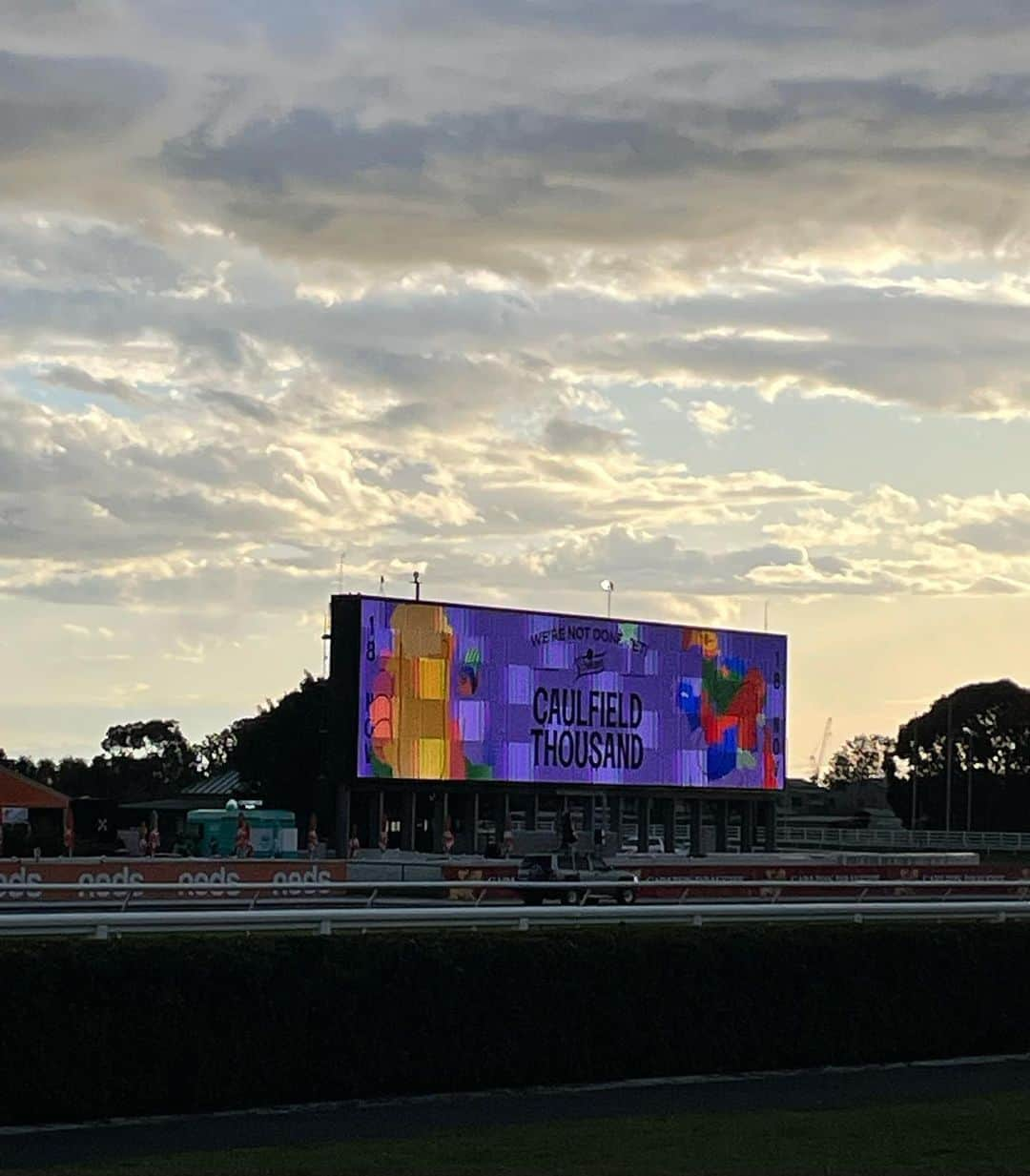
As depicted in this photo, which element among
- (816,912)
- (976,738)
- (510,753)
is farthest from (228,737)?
(816,912)

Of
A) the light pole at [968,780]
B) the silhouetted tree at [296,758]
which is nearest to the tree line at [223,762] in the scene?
the silhouetted tree at [296,758]

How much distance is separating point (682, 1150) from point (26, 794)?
186 feet

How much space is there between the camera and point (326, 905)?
1207 inches

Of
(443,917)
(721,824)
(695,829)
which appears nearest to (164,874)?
(443,917)

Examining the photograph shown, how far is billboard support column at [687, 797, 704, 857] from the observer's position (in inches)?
2392

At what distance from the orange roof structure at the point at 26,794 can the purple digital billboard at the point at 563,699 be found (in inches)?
711

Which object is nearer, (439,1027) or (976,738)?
(439,1027)

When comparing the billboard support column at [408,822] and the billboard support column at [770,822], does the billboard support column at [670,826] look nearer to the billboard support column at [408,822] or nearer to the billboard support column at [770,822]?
the billboard support column at [770,822]

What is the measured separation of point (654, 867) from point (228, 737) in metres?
114

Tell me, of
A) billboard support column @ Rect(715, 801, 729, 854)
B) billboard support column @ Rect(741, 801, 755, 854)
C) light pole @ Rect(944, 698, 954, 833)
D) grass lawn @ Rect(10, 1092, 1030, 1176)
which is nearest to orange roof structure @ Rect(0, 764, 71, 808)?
billboard support column @ Rect(715, 801, 729, 854)

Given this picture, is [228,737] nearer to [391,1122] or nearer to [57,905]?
[57,905]

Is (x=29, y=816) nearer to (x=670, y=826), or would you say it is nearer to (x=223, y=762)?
(x=670, y=826)

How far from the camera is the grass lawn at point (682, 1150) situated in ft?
41.6

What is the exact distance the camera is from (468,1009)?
17.4 meters
